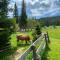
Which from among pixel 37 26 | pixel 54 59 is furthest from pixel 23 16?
pixel 54 59

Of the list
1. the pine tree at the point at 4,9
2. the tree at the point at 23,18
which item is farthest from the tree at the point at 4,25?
the tree at the point at 23,18

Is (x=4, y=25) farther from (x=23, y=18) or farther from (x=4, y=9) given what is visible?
(x=23, y=18)

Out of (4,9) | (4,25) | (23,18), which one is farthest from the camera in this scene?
(23,18)

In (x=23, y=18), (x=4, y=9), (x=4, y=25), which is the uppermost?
(x=4, y=9)

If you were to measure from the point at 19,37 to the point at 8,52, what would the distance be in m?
8.18

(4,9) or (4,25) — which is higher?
(4,9)

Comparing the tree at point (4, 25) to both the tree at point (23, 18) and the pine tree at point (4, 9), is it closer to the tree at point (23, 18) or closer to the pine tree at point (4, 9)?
the pine tree at point (4, 9)

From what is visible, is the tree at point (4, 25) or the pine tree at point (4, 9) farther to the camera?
the pine tree at point (4, 9)

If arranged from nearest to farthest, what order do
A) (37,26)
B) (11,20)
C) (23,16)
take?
(11,20)
(37,26)
(23,16)

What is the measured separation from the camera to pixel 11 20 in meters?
7.81

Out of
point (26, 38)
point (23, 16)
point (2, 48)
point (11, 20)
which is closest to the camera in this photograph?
point (11, 20)

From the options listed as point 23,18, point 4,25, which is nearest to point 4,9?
point 4,25

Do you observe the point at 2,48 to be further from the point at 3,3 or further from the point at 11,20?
the point at 3,3

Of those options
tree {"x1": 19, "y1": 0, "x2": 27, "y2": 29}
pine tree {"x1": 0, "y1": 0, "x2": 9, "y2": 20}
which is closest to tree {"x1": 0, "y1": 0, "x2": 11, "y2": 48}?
pine tree {"x1": 0, "y1": 0, "x2": 9, "y2": 20}
